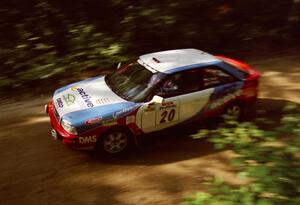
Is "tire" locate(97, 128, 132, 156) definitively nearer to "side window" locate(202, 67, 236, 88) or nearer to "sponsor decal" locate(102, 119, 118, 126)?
"sponsor decal" locate(102, 119, 118, 126)

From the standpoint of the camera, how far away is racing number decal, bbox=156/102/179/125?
651 centimetres

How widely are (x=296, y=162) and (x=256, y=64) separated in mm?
Answer: 8897

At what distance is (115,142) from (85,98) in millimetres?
970

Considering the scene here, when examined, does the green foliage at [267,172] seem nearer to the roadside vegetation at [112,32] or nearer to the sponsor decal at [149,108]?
the sponsor decal at [149,108]

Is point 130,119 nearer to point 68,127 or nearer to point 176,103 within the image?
point 176,103

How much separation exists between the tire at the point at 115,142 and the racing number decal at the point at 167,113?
615 millimetres

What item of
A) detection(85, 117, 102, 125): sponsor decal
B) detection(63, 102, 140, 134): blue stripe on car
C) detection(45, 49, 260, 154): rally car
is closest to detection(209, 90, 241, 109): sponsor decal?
detection(45, 49, 260, 154): rally car

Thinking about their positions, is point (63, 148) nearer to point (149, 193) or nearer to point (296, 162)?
point (149, 193)

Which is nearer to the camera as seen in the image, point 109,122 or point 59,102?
point 109,122

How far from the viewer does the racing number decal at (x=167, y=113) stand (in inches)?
256

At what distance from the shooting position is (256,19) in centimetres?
1306

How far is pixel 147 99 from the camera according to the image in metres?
6.44

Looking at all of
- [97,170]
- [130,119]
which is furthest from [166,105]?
[97,170]

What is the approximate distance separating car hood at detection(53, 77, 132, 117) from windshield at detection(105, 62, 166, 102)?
142 millimetres
